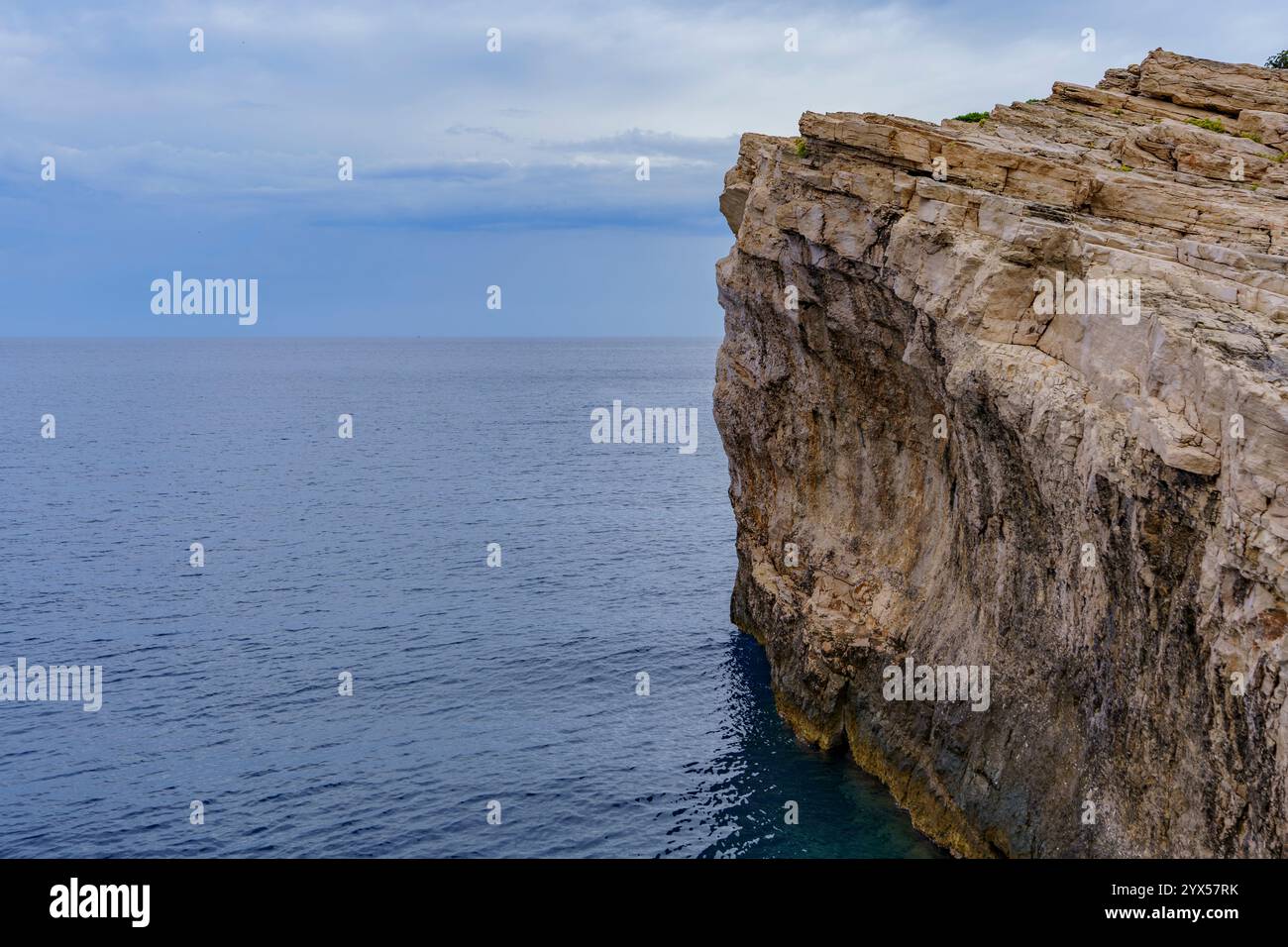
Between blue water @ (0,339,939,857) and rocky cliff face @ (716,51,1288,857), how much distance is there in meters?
5.12

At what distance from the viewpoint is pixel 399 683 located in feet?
180

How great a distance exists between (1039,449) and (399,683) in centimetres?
3638

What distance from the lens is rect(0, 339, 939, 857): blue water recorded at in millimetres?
40281

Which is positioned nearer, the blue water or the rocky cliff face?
the rocky cliff face

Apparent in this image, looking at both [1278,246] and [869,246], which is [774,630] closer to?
[869,246]

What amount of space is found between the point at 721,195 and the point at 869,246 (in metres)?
20.9

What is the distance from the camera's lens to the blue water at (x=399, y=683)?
4028 centimetres

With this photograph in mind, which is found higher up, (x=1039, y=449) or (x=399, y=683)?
(x=1039, y=449)

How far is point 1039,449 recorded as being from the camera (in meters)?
28.3

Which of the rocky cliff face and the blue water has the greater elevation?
the rocky cliff face

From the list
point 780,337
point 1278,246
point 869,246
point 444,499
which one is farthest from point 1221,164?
point 444,499

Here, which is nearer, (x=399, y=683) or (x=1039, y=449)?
(x=1039, y=449)

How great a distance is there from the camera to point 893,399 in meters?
42.1

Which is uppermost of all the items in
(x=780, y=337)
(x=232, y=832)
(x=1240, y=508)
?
(x=780, y=337)
